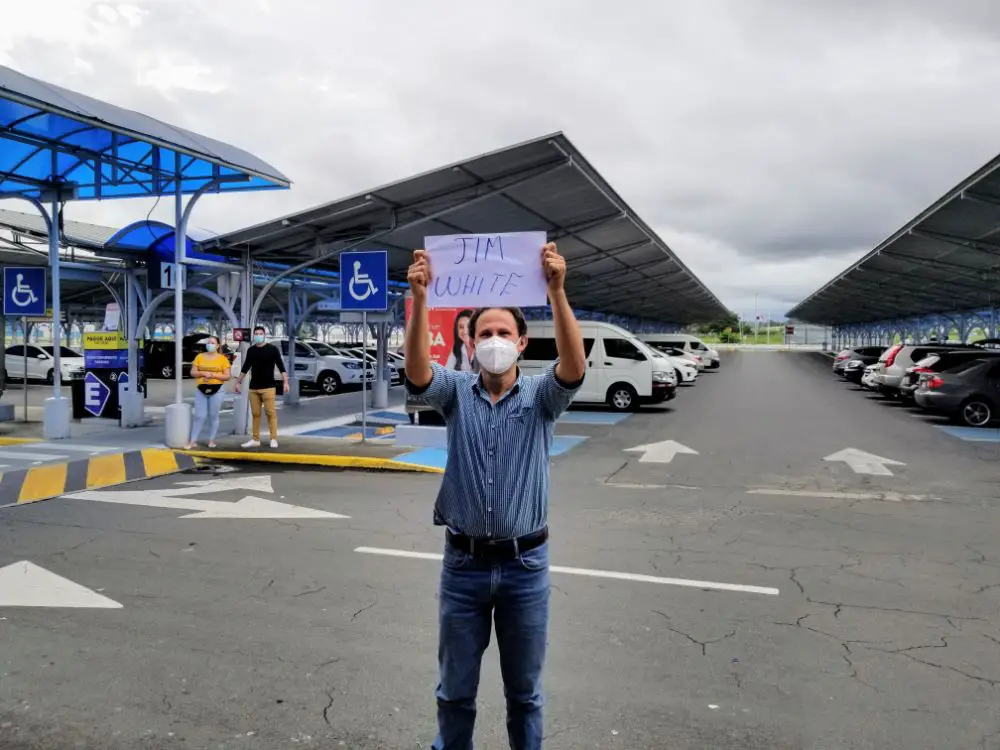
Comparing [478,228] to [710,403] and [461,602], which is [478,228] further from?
[461,602]

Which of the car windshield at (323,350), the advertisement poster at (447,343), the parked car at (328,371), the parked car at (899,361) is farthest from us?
the car windshield at (323,350)

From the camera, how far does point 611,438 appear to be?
14633 millimetres

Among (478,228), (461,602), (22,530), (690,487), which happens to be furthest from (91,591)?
(478,228)

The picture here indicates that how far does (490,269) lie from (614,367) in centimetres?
1688

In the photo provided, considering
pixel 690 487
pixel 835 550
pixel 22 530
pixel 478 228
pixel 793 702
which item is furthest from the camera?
pixel 478 228

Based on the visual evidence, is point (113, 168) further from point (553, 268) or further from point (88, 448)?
point (553, 268)

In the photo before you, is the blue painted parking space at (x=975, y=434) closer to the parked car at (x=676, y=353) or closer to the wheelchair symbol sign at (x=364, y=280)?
the wheelchair symbol sign at (x=364, y=280)

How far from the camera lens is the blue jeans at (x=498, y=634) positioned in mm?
2742

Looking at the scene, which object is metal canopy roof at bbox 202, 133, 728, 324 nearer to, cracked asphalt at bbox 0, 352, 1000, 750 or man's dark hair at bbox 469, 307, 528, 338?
cracked asphalt at bbox 0, 352, 1000, 750

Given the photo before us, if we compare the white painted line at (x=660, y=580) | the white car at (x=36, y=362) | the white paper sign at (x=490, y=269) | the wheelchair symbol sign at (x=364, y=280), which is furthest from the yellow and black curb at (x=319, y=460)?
the white car at (x=36, y=362)

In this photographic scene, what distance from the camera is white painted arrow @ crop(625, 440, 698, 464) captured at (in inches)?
472

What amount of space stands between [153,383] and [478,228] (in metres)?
17.6

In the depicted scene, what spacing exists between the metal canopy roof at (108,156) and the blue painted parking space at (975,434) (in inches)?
514

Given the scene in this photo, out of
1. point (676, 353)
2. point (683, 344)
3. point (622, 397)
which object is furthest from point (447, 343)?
point (683, 344)
